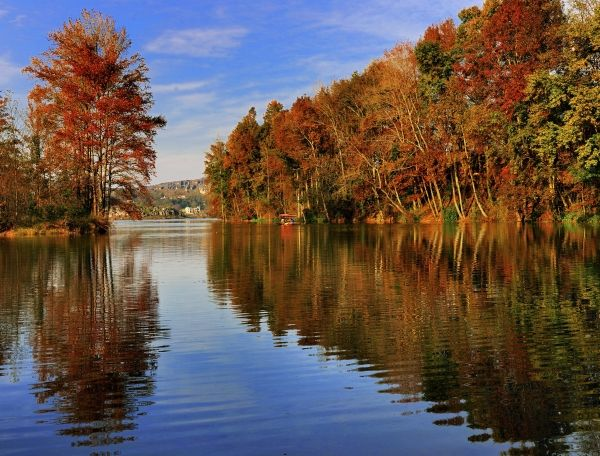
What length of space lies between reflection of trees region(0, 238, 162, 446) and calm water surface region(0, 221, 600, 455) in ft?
0.11

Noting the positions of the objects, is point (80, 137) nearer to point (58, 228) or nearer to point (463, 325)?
point (58, 228)

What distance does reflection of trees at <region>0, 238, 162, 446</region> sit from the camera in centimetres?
571

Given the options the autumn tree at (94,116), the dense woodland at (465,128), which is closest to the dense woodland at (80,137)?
the autumn tree at (94,116)

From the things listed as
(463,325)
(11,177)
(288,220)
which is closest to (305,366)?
(463,325)

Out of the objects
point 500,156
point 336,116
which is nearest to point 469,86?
point 500,156

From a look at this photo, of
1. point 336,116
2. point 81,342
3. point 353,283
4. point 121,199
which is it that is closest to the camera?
point 81,342

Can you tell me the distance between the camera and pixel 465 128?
52125 mm

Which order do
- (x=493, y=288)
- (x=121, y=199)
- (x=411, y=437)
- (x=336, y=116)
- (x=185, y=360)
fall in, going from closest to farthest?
(x=411, y=437) < (x=185, y=360) < (x=493, y=288) < (x=121, y=199) < (x=336, y=116)

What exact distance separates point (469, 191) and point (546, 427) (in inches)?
2383

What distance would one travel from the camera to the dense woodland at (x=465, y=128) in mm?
44344

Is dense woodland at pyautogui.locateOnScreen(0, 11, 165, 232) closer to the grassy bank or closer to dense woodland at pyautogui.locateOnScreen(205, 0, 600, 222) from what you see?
the grassy bank

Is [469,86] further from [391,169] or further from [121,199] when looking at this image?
[121,199]

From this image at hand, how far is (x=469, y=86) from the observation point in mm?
53594

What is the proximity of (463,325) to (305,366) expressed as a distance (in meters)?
3.42
